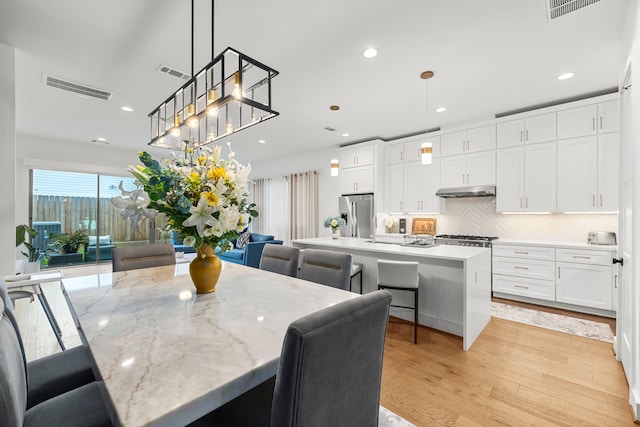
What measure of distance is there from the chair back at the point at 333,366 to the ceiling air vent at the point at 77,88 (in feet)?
13.9

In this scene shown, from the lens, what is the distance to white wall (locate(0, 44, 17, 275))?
2523mm

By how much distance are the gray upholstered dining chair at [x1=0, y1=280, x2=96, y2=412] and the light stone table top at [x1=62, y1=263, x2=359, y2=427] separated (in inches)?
9.8

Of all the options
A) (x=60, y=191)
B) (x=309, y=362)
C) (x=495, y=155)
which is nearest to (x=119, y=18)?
(x=309, y=362)

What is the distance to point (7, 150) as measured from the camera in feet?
8.43

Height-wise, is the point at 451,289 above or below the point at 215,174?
below

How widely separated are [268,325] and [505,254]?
13.5 feet

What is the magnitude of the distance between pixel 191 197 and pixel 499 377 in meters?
2.54

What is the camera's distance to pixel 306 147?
6441 millimetres

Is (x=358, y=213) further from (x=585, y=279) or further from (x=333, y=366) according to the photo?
(x=333, y=366)

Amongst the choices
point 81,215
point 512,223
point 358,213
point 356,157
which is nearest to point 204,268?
point 358,213

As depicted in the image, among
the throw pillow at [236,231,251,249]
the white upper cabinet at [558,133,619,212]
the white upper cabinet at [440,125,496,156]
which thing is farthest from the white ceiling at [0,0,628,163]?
the throw pillow at [236,231,251,249]

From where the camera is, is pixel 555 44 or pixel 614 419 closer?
pixel 614 419

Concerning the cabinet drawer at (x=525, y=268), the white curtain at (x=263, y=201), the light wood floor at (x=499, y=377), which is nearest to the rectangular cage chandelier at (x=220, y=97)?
the light wood floor at (x=499, y=377)

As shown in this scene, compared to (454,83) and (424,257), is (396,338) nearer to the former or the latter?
(424,257)
